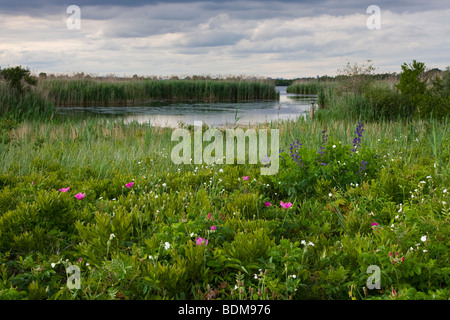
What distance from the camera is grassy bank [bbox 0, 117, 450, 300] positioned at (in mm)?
2773

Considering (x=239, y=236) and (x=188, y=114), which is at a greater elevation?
(x=188, y=114)

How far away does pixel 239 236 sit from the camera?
320 centimetres

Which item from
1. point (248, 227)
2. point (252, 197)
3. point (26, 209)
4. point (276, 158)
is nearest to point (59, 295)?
point (26, 209)

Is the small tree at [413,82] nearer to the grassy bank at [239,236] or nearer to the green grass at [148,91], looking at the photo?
the grassy bank at [239,236]

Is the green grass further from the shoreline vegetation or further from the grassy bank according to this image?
the grassy bank

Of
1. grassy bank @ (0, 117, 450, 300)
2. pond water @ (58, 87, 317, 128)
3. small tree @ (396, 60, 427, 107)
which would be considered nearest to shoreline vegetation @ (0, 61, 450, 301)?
grassy bank @ (0, 117, 450, 300)

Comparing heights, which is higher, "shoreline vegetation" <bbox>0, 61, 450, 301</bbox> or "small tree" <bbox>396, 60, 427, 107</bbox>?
"small tree" <bbox>396, 60, 427, 107</bbox>

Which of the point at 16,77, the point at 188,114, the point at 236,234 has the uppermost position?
the point at 16,77

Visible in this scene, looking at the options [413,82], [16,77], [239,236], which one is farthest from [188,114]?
[239,236]

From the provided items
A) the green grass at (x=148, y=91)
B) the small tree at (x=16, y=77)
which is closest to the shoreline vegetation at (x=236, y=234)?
the small tree at (x=16, y=77)

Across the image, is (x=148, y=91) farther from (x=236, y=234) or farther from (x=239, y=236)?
(x=239, y=236)

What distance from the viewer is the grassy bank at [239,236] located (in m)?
2.77

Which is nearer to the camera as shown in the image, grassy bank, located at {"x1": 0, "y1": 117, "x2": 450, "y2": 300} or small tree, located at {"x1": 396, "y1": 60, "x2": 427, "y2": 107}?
grassy bank, located at {"x1": 0, "y1": 117, "x2": 450, "y2": 300}
